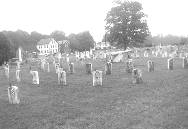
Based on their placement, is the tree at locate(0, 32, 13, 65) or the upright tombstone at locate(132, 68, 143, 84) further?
the tree at locate(0, 32, 13, 65)

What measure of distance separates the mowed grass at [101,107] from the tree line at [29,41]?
3577 cm

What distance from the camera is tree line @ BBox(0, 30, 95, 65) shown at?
4988 cm

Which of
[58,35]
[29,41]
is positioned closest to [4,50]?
[29,41]

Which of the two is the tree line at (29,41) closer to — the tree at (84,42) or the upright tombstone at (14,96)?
the tree at (84,42)

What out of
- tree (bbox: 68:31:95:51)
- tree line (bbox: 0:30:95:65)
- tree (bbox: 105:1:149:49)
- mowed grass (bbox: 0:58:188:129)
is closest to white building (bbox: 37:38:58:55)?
tree line (bbox: 0:30:95:65)

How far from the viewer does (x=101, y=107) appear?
11.3 metres

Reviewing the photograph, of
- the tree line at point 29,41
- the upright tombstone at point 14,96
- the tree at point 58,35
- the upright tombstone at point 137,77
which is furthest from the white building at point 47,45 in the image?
the upright tombstone at point 14,96

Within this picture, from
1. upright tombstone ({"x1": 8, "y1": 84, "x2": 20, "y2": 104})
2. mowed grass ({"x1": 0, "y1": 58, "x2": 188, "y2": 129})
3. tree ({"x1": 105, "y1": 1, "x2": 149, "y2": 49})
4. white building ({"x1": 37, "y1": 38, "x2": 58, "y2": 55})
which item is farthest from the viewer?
white building ({"x1": 37, "y1": 38, "x2": 58, "y2": 55})

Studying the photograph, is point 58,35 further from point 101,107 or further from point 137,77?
point 101,107

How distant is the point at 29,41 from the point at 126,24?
8264 cm

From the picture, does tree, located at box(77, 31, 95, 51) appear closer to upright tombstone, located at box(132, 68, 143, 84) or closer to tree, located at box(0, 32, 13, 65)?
tree, located at box(0, 32, 13, 65)

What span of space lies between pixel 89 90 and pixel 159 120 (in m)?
6.60

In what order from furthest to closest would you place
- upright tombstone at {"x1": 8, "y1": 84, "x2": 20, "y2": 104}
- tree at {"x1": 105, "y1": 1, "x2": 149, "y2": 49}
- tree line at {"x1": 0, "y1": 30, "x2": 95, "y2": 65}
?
tree line at {"x1": 0, "y1": 30, "x2": 95, "y2": 65}
tree at {"x1": 105, "y1": 1, "x2": 149, "y2": 49}
upright tombstone at {"x1": 8, "y1": 84, "x2": 20, "y2": 104}

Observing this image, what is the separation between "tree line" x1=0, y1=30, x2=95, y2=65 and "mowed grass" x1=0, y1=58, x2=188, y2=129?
1408 inches
